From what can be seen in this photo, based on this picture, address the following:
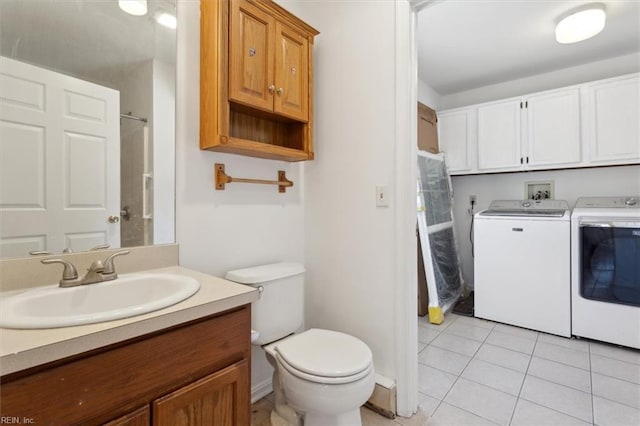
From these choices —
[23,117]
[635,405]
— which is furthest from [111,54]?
[635,405]

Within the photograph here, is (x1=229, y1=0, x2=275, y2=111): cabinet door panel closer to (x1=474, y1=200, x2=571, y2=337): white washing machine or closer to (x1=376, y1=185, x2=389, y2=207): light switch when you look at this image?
(x1=376, y1=185, x2=389, y2=207): light switch

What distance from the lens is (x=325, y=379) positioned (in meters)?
1.09

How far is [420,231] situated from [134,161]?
2197 millimetres

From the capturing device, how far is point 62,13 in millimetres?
1072

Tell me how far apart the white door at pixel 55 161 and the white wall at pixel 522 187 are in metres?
3.38

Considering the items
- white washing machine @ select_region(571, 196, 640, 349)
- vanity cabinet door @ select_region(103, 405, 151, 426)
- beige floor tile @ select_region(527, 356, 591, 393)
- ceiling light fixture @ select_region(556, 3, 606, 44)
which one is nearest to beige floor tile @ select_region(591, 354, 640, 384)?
beige floor tile @ select_region(527, 356, 591, 393)

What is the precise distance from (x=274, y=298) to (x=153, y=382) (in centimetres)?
73

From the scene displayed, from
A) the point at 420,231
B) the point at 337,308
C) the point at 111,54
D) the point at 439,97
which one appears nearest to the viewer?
the point at 111,54

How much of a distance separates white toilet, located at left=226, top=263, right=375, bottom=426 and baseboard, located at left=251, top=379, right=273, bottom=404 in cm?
20

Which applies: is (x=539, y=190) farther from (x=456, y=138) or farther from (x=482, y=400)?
(x=482, y=400)

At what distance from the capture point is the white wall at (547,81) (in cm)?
266

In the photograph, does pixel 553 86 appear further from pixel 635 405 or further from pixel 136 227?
pixel 136 227

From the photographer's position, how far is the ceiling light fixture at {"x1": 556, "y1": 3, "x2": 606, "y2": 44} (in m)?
1.96

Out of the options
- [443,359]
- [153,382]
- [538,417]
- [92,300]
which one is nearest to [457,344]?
[443,359]
